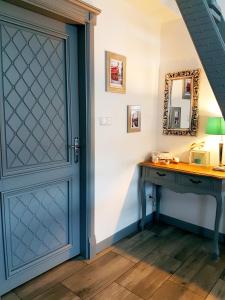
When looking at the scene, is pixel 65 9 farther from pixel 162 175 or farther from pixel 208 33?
pixel 162 175

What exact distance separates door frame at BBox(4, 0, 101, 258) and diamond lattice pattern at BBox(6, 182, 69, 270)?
190 mm

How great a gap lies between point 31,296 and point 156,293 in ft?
3.21

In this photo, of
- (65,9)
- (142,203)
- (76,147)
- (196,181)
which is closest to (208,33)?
(65,9)

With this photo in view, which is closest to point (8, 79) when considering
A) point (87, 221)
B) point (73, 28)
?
point (73, 28)

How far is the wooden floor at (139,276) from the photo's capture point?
191cm

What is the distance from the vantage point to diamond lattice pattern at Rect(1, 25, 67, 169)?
5.78 feet

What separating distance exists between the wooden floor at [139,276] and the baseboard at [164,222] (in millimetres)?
74

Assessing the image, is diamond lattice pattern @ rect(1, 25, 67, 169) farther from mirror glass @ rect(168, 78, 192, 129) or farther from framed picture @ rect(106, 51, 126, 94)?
mirror glass @ rect(168, 78, 192, 129)

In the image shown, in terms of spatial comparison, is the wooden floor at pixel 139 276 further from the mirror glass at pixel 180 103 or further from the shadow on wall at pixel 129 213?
the mirror glass at pixel 180 103

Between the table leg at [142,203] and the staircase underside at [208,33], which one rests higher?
the staircase underside at [208,33]

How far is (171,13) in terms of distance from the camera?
8.90 ft

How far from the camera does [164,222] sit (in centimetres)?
320

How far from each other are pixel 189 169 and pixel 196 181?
164 mm

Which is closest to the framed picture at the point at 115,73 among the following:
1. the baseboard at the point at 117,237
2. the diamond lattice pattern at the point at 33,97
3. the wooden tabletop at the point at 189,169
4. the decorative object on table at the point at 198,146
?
the diamond lattice pattern at the point at 33,97
